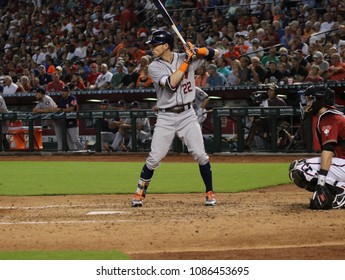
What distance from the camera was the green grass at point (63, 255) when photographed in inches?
254

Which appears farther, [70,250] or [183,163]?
[183,163]

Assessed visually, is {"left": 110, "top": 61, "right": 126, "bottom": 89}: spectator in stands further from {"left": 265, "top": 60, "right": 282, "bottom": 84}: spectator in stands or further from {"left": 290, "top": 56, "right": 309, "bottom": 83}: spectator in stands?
{"left": 290, "top": 56, "right": 309, "bottom": 83}: spectator in stands

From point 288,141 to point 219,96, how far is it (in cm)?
236

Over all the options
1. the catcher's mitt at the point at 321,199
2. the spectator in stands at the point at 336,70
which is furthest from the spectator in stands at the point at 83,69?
the catcher's mitt at the point at 321,199

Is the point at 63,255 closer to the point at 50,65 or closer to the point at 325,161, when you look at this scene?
the point at 325,161

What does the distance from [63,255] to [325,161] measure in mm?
3428

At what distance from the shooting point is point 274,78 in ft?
61.3

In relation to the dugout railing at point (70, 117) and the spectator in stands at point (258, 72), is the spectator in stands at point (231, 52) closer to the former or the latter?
the spectator in stands at point (258, 72)

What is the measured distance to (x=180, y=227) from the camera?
8070mm

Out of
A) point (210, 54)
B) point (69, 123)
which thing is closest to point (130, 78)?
point (69, 123)

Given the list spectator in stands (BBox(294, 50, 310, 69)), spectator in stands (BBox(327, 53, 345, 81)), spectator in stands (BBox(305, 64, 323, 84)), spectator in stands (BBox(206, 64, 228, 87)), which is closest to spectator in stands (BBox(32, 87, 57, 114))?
spectator in stands (BBox(206, 64, 228, 87))
